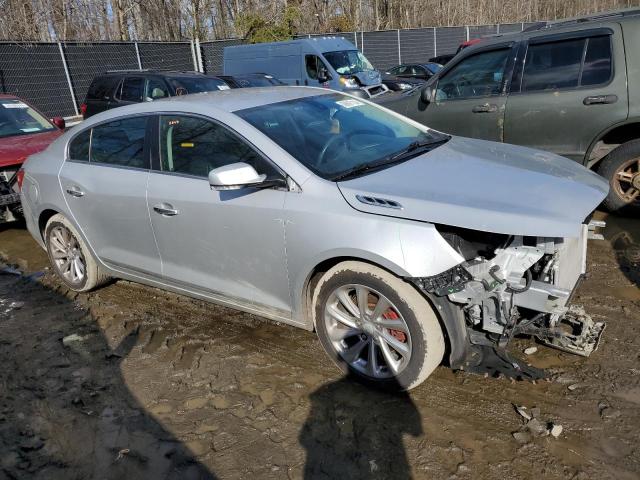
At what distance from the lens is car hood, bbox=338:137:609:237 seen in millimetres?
2545

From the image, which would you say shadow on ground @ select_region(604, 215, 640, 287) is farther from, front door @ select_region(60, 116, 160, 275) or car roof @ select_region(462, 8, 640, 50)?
front door @ select_region(60, 116, 160, 275)

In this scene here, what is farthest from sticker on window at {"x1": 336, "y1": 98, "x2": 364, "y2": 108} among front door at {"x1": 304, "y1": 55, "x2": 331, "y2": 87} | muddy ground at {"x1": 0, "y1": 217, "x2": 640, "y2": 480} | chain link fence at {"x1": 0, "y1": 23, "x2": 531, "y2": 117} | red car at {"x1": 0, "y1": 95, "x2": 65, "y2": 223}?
chain link fence at {"x1": 0, "y1": 23, "x2": 531, "y2": 117}

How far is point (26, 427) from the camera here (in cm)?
301

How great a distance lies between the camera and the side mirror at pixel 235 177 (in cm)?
289

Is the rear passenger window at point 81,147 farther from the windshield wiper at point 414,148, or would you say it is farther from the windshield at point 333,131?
the windshield wiper at point 414,148

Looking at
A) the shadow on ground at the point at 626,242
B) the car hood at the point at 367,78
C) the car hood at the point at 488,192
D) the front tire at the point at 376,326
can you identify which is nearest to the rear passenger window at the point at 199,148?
the car hood at the point at 488,192

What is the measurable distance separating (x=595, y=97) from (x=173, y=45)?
1647 cm

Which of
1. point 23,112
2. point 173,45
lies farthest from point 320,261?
point 173,45

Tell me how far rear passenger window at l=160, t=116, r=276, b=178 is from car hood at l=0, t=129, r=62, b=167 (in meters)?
3.59

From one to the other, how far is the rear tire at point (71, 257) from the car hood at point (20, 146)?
2100mm

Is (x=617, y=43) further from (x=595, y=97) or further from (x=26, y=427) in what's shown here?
(x=26, y=427)

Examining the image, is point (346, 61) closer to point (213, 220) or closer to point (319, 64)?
point (319, 64)

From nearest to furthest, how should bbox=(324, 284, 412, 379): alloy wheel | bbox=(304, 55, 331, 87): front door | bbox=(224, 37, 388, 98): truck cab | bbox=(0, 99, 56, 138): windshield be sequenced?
bbox=(324, 284, 412, 379): alloy wheel
bbox=(0, 99, 56, 138): windshield
bbox=(224, 37, 388, 98): truck cab
bbox=(304, 55, 331, 87): front door

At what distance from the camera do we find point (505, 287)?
8.78 ft
